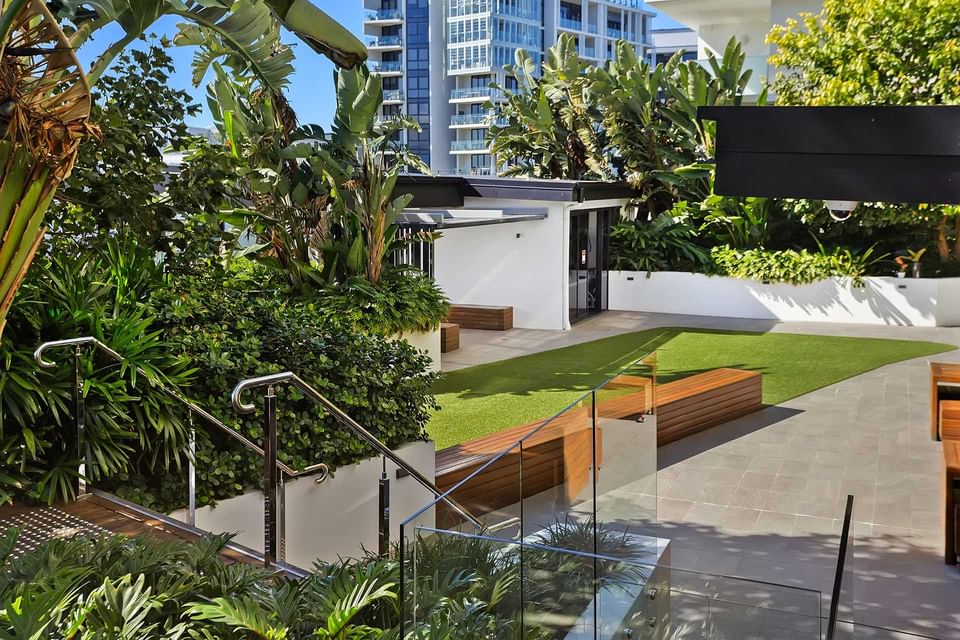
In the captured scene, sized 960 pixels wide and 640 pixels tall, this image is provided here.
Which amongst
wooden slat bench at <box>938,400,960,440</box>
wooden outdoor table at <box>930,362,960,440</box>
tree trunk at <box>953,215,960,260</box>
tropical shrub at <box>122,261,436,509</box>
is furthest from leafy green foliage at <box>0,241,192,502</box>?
tree trunk at <box>953,215,960,260</box>

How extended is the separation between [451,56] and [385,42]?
6.31 metres

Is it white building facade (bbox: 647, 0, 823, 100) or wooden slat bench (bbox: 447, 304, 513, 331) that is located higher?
white building facade (bbox: 647, 0, 823, 100)

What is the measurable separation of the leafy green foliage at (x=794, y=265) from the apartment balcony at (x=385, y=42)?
6944 centimetres

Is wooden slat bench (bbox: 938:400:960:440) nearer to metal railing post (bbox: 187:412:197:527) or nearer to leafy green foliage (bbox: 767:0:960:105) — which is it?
metal railing post (bbox: 187:412:197:527)

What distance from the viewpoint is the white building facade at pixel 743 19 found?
82.7 ft

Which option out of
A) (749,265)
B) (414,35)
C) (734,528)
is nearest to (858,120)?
(734,528)

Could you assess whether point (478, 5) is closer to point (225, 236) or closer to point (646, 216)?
point (646, 216)

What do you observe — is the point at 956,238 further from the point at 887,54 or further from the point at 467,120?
the point at 467,120

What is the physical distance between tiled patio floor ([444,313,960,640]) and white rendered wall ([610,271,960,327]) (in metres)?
5.25

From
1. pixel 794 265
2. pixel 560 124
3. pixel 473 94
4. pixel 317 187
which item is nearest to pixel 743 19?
pixel 560 124

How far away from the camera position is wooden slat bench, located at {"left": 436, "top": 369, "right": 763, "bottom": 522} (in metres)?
5.04

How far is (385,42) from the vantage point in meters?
85.9

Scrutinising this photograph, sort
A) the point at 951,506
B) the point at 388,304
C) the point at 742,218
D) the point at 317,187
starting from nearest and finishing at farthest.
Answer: the point at 951,506, the point at 388,304, the point at 317,187, the point at 742,218

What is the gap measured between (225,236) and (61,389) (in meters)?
4.08
